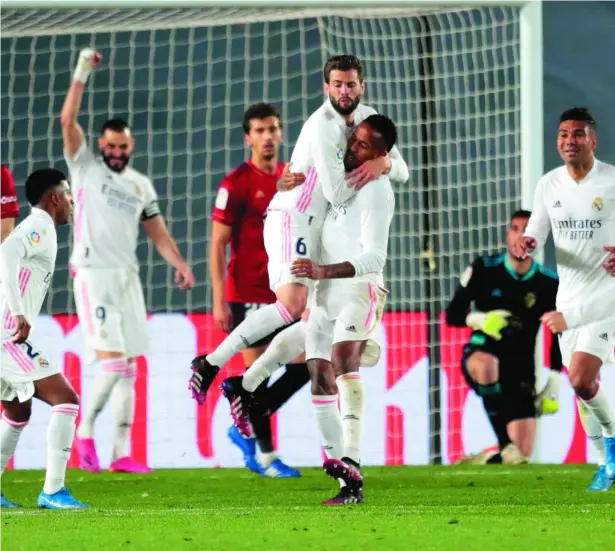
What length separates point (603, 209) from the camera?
6.53m

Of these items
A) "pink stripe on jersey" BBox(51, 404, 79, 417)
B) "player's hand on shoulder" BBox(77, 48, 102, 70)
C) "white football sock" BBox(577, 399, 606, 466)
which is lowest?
"white football sock" BBox(577, 399, 606, 466)

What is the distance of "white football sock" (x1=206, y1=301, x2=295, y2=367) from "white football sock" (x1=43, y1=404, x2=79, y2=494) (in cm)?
83

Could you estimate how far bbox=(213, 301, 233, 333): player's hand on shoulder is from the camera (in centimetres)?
783

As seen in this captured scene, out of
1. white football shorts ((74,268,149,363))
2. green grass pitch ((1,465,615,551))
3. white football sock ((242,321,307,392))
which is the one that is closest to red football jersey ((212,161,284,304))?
white football shorts ((74,268,149,363))

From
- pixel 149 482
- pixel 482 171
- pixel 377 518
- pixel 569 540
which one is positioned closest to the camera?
pixel 569 540

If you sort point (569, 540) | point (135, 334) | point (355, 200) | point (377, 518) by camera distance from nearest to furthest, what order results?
point (569, 540), point (377, 518), point (355, 200), point (135, 334)

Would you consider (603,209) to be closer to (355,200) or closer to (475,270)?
(355,200)

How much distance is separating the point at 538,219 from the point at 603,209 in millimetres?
334

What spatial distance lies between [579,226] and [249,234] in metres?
2.11

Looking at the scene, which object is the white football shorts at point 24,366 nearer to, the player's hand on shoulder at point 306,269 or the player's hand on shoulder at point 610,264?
the player's hand on shoulder at point 306,269

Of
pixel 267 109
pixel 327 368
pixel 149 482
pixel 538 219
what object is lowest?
pixel 149 482

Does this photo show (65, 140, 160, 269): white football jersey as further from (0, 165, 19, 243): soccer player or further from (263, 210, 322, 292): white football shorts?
(263, 210, 322, 292): white football shorts

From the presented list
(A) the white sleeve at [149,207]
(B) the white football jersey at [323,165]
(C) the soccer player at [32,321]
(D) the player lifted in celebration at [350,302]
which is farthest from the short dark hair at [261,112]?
(C) the soccer player at [32,321]

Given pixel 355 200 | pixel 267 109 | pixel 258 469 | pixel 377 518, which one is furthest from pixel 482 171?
pixel 377 518
